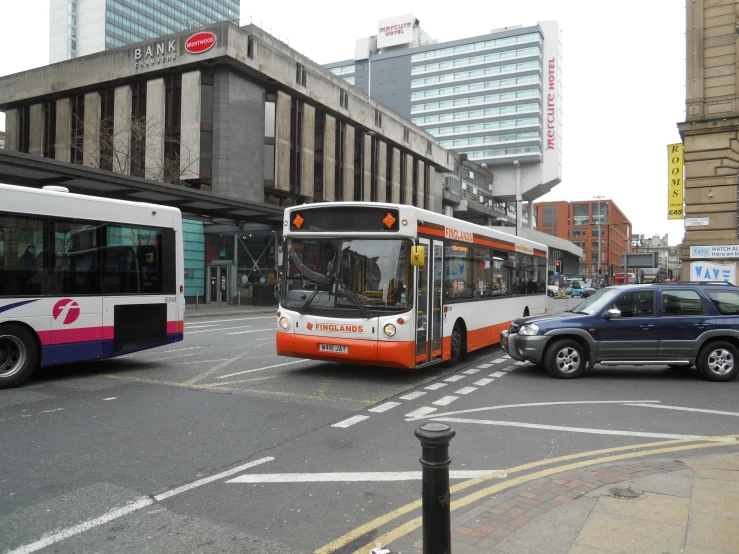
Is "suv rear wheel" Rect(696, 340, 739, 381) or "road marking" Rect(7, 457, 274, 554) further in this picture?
"suv rear wheel" Rect(696, 340, 739, 381)

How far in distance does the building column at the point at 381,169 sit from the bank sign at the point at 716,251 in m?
30.7

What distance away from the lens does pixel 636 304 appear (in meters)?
10.5

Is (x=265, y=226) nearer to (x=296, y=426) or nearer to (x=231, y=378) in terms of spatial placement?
(x=231, y=378)

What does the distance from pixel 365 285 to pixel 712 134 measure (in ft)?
83.8

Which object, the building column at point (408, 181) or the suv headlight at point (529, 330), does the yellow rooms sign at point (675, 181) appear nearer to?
the suv headlight at point (529, 330)

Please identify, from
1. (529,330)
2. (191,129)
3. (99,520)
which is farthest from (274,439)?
(191,129)

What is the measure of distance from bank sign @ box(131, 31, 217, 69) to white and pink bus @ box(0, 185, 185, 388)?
1162 inches

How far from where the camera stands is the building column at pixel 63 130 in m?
42.7

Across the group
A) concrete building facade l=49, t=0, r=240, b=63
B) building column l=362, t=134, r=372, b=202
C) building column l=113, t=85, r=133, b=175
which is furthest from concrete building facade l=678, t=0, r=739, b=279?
concrete building facade l=49, t=0, r=240, b=63

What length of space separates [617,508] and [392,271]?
5.66 m

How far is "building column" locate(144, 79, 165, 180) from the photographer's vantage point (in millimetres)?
37656

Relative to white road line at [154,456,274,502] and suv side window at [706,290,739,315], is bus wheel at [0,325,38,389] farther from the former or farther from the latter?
suv side window at [706,290,739,315]

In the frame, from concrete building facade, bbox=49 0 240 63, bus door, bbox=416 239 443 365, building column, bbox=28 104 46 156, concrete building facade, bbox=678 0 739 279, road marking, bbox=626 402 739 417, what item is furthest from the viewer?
concrete building facade, bbox=49 0 240 63

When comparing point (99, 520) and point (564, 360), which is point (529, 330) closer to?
point (564, 360)
